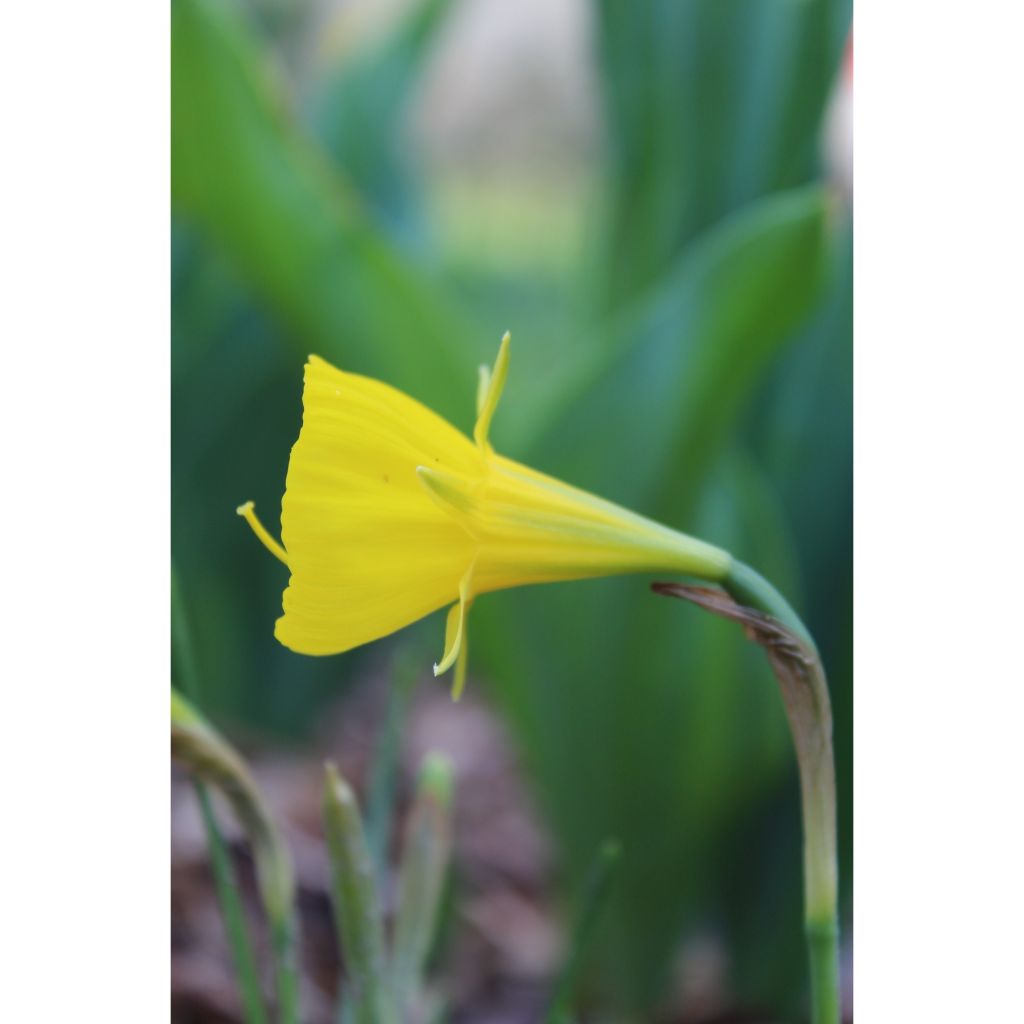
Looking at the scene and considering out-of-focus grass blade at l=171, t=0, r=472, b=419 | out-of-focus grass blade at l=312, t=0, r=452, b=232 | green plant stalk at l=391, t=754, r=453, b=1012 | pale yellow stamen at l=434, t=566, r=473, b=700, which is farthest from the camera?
out-of-focus grass blade at l=312, t=0, r=452, b=232

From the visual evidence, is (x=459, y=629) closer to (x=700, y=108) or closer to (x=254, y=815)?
(x=254, y=815)

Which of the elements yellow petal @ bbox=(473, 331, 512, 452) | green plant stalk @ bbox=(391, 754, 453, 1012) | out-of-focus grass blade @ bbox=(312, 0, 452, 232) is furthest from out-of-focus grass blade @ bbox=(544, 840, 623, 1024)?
out-of-focus grass blade @ bbox=(312, 0, 452, 232)

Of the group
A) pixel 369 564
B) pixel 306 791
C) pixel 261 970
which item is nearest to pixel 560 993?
pixel 369 564

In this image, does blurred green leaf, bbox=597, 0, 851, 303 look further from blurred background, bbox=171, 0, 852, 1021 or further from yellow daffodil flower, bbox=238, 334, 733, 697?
yellow daffodil flower, bbox=238, 334, 733, 697

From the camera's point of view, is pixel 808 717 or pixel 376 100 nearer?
pixel 808 717

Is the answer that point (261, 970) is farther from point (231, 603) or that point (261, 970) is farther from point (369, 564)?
point (369, 564)

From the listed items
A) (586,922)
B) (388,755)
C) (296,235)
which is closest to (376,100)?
A: (296,235)

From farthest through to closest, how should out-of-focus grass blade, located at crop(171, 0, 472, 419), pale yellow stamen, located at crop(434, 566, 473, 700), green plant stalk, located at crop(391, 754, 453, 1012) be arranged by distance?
out-of-focus grass blade, located at crop(171, 0, 472, 419) → green plant stalk, located at crop(391, 754, 453, 1012) → pale yellow stamen, located at crop(434, 566, 473, 700)
